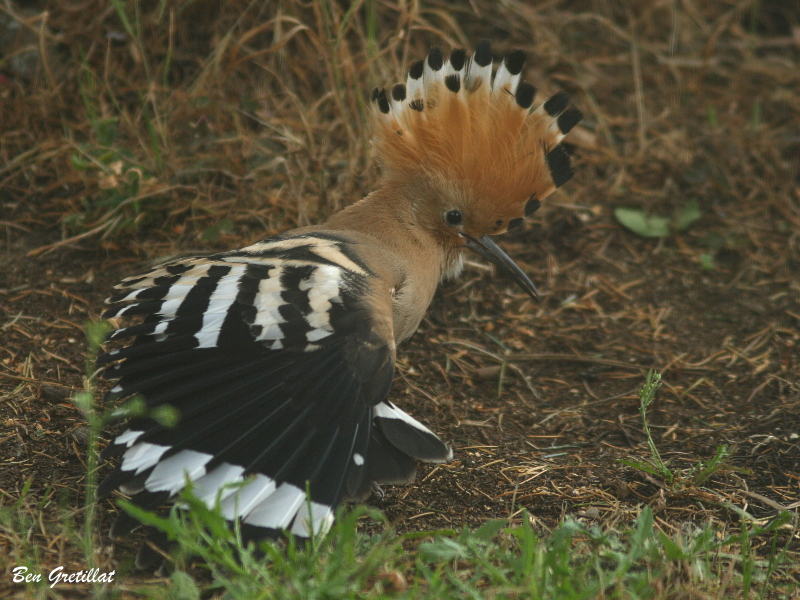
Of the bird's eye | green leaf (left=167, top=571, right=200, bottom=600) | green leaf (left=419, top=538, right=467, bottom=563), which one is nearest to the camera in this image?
green leaf (left=167, top=571, right=200, bottom=600)

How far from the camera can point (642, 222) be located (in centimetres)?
376

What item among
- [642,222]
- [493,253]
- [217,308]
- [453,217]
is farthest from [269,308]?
[642,222]

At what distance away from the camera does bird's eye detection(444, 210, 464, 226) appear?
9.30ft

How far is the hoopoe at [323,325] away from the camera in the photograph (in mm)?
1968

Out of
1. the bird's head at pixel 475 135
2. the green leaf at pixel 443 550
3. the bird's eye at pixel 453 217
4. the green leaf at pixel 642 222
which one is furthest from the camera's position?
the green leaf at pixel 642 222

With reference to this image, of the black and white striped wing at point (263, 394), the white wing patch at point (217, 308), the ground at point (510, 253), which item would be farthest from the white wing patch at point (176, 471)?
the white wing patch at point (217, 308)

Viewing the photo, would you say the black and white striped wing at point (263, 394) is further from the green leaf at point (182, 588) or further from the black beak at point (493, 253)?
the black beak at point (493, 253)

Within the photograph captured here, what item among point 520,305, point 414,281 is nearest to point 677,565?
point 414,281

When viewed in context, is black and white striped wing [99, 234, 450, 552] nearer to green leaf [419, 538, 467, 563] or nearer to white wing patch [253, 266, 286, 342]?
white wing patch [253, 266, 286, 342]

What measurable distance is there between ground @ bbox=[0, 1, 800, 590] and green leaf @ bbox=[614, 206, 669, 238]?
4 centimetres

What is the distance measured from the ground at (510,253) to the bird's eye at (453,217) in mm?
501

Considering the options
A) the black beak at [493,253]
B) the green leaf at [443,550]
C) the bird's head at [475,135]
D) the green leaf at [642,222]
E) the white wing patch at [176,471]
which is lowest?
the green leaf at [642,222]

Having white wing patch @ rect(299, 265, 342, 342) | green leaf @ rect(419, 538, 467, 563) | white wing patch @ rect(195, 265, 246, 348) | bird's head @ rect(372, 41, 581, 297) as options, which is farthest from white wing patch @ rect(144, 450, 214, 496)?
bird's head @ rect(372, 41, 581, 297)

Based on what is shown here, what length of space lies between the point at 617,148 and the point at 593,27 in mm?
963
